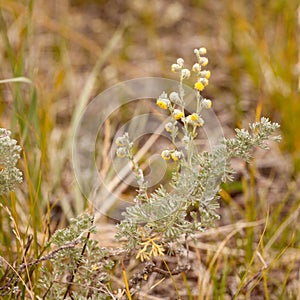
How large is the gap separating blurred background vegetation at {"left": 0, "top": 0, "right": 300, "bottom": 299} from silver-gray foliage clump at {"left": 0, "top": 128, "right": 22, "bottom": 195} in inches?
7.7

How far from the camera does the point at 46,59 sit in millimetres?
2660

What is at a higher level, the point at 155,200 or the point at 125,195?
the point at 125,195

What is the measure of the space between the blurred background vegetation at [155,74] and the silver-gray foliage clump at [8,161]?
0.20 meters

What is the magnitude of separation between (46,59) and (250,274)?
5.19 feet

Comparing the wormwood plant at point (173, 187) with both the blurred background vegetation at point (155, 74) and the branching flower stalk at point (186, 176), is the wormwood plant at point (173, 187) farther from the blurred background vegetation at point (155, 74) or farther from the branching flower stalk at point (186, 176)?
the blurred background vegetation at point (155, 74)

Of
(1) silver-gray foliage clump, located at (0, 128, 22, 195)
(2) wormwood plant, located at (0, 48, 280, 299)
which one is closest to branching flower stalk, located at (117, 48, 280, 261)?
(2) wormwood plant, located at (0, 48, 280, 299)

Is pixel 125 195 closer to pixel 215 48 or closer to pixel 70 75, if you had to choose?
pixel 70 75

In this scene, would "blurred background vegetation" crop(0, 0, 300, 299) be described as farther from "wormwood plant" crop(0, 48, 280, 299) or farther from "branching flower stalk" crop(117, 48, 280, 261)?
"branching flower stalk" crop(117, 48, 280, 261)

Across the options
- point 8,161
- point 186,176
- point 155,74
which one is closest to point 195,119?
point 186,176

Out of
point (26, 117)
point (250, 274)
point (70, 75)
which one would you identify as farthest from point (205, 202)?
point (70, 75)

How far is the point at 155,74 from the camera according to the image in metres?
2.48

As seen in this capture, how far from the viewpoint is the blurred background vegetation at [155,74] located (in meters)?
1.57

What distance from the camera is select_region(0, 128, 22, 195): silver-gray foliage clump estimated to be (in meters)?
1.05

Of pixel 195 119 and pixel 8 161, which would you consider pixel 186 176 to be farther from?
pixel 8 161
